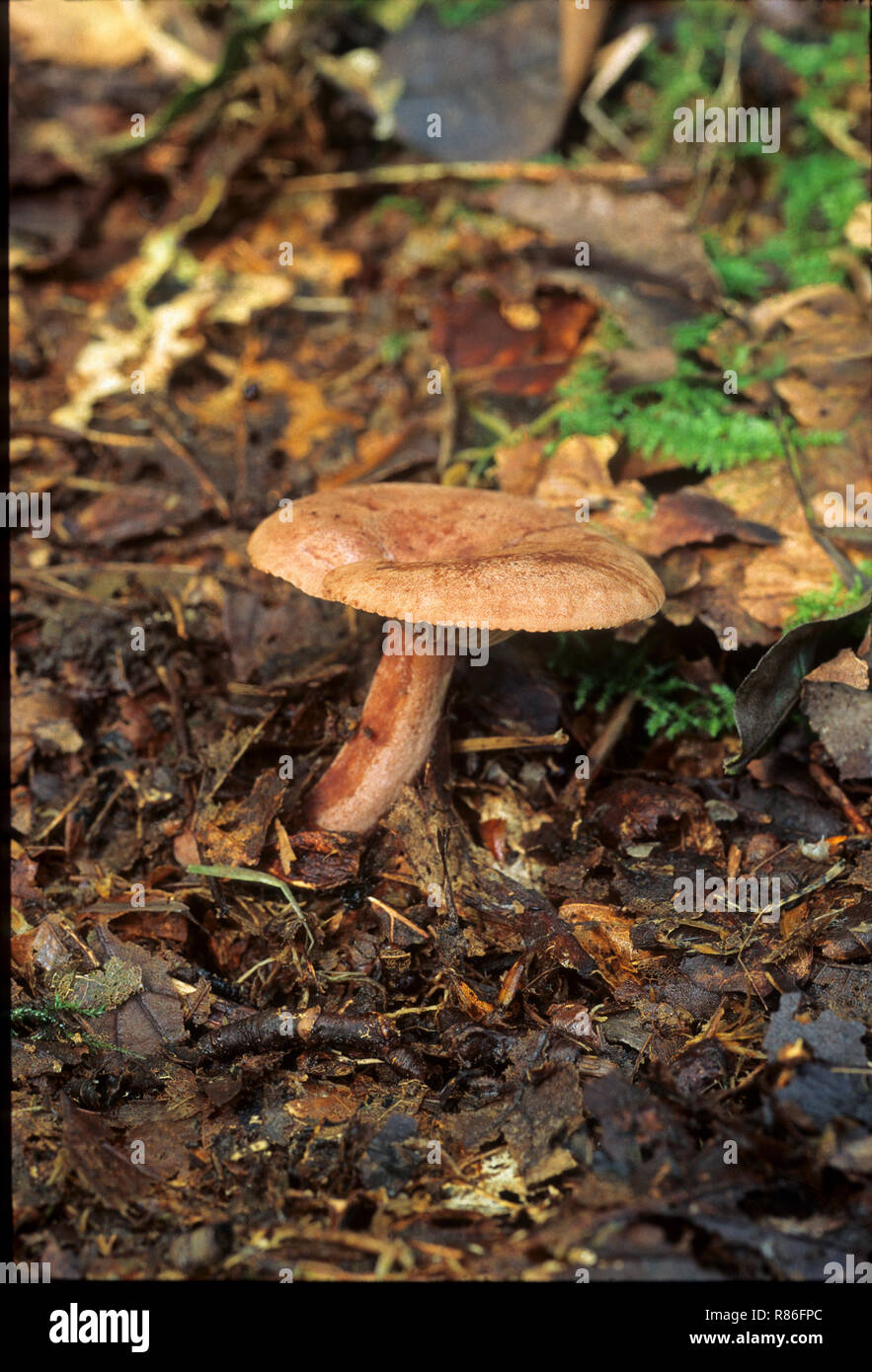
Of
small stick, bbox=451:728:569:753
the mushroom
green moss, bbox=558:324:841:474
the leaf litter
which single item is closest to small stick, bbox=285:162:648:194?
the leaf litter

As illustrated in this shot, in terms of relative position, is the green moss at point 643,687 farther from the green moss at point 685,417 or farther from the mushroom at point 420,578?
the green moss at point 685,417

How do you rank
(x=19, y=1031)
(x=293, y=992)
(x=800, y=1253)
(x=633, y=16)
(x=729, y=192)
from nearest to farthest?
1. (x=800, y=1253)
2. (x=19, y=1031)
3. (x=293, y=992)
4. (x=729, y=192)
5. (x=633, y=16)

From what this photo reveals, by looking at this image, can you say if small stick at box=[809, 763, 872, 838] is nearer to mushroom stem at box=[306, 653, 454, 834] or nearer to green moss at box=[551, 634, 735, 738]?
green moss at box=[551, 634, 735, 738]

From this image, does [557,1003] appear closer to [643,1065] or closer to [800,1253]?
[643,1065]

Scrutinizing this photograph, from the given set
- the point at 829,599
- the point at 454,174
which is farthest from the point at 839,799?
the point at 454,174

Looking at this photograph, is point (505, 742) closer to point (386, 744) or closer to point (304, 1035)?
point (386, 744)

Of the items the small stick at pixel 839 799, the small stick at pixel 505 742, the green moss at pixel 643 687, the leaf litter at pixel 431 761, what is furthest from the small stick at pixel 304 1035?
the small stick at pixel 839 799

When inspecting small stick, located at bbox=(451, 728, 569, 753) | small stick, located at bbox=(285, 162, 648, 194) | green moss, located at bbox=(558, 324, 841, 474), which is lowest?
small stick, located at bbox=(451, 728, 569, 753)
